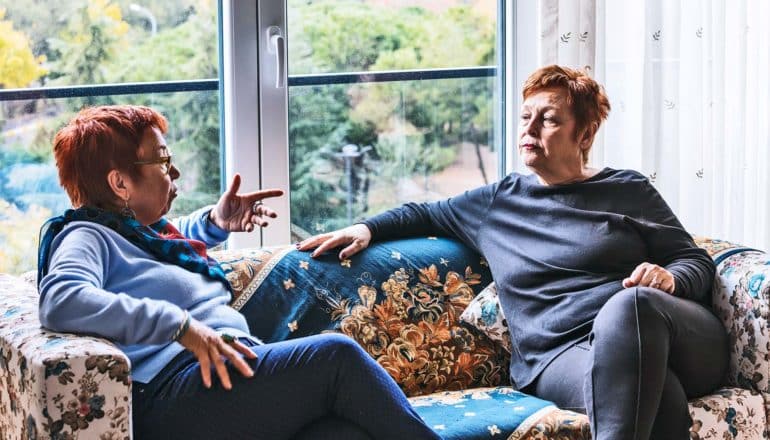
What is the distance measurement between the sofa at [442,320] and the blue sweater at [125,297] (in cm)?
17

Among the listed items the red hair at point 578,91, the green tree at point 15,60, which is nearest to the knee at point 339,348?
the red hair at point 578,91

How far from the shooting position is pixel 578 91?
267 cm

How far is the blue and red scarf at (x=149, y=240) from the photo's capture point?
206cm

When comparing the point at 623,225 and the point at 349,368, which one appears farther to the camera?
the point at 623,225

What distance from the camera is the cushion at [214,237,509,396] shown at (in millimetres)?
2520

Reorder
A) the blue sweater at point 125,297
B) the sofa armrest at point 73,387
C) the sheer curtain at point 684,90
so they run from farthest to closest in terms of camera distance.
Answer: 1. the sheer curtain at point 684,90
2. the blue sweater at point 125,297
3. the sofa armrest at point 73,387

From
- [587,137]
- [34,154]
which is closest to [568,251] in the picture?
[587,137]

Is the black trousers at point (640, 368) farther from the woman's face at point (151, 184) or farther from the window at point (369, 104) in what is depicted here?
the window at point (369, 104)

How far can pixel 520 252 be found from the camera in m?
2.62

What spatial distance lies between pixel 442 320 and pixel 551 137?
0.53 m

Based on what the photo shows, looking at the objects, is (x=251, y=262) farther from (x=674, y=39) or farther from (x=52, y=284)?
(x=674, y=39)

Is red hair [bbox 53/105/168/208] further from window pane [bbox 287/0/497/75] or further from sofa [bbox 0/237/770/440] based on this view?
window pane [bbox 287/0/497/75]

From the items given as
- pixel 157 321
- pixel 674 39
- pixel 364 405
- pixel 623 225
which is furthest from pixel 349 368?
pixel 674 39

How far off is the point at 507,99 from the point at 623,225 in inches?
42.1
